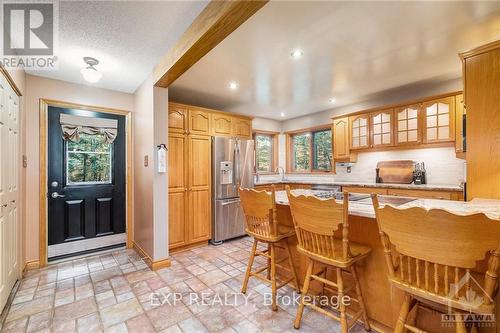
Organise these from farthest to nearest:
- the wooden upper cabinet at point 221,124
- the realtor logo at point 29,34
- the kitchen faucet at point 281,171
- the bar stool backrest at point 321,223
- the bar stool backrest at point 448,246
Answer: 1. the kitchen faucet at point 281,171
2. the wooden upper cabinet at point 221,124
3. the realtor logo at point 29,34
4. the bar stool backrest at point 321,223
5. the bar stool backrest at point 448,246

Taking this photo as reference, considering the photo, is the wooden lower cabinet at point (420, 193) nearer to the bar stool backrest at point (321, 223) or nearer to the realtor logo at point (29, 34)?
the bar stool backrest at point (321, 223)

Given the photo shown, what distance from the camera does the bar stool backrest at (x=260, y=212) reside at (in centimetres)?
200

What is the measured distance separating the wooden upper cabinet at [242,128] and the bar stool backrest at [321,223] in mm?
2699

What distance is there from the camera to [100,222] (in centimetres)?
345

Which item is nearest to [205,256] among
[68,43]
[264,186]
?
[264,186]

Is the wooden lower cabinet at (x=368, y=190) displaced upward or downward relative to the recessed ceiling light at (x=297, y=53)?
downward

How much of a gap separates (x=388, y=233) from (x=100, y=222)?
12.2 ft

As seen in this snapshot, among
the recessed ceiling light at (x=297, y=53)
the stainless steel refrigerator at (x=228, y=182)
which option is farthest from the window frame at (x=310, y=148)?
the recessed ceiling light at (x=297, y=53)

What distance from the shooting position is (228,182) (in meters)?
3.93

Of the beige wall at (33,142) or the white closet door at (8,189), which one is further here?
the beige wall at (33,142)

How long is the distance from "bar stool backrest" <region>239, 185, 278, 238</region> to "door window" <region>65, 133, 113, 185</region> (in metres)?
2.48

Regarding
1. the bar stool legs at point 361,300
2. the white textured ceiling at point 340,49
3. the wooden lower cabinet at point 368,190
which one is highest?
the white textured ceiling at point 340,49

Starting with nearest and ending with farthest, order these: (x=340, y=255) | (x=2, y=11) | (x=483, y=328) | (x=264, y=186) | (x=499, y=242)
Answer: (x=499, y=242) < (x=483, y=328) < (x=340, y=255) < (x=2, y=11) < (x=264, y=186)

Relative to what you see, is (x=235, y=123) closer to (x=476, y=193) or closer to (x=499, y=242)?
(x=476, y=193)
